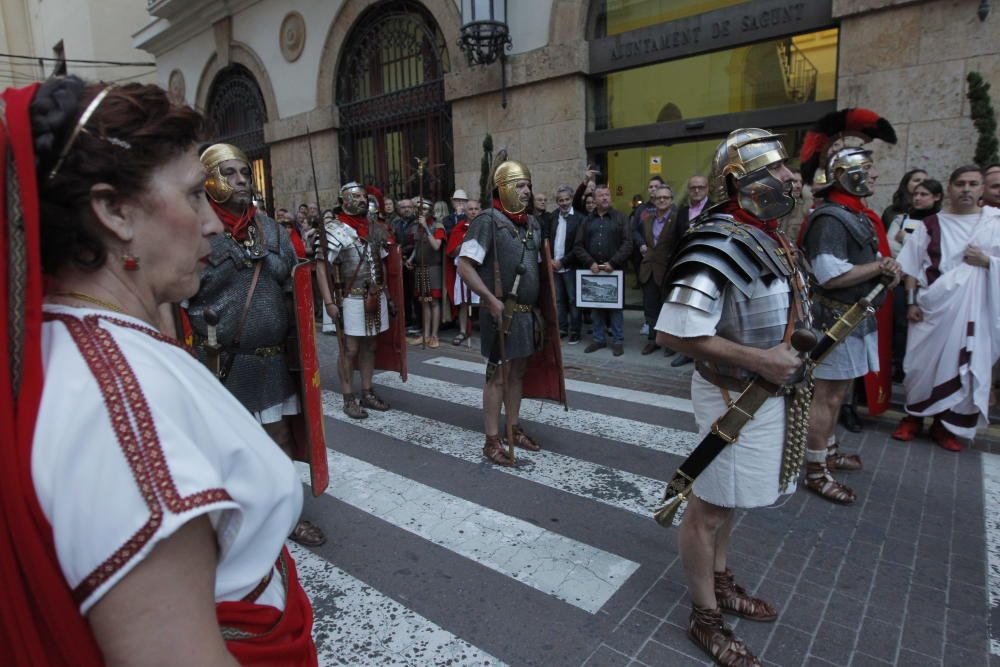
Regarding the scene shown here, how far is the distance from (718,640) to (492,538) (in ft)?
4.62

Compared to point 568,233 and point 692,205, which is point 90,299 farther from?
point 568,233

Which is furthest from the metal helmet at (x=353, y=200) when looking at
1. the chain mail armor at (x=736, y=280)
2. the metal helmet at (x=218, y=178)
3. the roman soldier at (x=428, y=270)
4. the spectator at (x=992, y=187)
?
the spectator at (x=992, y=187)

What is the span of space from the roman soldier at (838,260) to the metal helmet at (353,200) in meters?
3.87

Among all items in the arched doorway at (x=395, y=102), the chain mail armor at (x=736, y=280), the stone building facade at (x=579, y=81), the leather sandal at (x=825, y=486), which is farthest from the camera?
the arched doorway at (x=395, y=102)

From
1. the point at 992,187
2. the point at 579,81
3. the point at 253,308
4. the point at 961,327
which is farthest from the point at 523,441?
the point at 579,81

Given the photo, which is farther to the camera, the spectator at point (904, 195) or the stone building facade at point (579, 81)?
the stone building facade at point (579, 81)

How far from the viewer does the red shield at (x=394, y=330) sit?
5.95 meters

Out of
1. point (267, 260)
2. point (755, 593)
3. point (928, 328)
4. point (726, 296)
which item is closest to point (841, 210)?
point (928, 328)

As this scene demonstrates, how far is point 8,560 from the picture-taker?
758 mm

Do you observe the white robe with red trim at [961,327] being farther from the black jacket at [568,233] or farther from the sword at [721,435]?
the black jacket at [568,233]

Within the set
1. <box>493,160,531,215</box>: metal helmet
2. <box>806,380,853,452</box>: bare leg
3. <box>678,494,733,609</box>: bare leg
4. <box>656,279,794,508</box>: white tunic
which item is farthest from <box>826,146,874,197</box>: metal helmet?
<box>678,494,733,609</box>: bare leg

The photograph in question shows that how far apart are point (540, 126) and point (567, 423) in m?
6.41

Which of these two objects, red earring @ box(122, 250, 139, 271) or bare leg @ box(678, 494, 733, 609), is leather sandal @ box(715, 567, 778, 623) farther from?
red earring @ box(122, 250, 139, 271)

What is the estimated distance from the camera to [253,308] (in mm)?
3260
